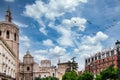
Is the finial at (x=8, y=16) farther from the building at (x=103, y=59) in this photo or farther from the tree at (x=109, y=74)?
the tree at (x=109, y=74)

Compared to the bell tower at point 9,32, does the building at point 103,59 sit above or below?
below

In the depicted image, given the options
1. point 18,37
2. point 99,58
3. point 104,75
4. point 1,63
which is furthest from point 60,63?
point 1,63

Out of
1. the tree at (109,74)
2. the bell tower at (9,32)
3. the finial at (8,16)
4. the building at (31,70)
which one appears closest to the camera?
the tree at (109,74)

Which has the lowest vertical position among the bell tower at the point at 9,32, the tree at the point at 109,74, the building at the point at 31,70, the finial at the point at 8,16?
the tree at the point at 109,74

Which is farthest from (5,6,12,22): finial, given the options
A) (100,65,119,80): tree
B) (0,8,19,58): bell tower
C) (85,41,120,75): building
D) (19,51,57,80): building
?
(100,65,119,80): tree

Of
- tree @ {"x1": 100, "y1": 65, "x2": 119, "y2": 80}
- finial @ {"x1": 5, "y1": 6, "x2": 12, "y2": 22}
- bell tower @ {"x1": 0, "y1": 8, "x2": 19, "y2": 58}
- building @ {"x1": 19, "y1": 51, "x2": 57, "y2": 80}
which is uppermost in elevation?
finial @ {"x1": 5, "y1": 6, "x2": 12, "y2": 22}

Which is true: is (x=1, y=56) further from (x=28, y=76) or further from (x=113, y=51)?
(x=28, y=76)

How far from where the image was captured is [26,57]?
115750mm

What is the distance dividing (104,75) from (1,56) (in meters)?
25.0

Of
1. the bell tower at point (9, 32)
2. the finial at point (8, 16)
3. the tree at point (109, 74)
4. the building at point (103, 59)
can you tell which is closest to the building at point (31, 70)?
the building at point (103, 59)

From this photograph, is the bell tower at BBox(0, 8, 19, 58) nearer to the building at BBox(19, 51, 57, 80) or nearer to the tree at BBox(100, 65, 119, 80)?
the building at BBox(19, 51, 57, 80)

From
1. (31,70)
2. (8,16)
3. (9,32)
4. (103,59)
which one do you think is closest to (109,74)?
(103,59)

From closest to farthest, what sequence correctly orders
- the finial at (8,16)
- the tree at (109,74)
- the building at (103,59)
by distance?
1. the tree at (109,74)
2. the building at (103,59)
3. the finial at (8,16)

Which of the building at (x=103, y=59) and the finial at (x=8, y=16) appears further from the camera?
the finial at (x=8, y=16)
